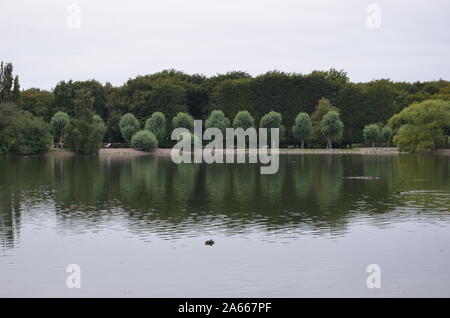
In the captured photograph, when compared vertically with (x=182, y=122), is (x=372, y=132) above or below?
below

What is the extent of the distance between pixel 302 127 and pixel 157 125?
33.7 metres

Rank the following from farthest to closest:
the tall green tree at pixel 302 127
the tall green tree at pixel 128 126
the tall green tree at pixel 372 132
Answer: the tall green tree at pixel 302 127
the tall green tree at pixel 372 132
the tall green tree at pixel 128 126

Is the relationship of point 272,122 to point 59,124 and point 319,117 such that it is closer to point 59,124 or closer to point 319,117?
point 319,117

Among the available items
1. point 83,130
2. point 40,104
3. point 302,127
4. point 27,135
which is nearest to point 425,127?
point 302,127

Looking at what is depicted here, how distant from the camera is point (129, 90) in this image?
16288 centimetres

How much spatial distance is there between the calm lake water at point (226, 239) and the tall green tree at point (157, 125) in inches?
3452

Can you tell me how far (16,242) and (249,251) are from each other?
11777 mm

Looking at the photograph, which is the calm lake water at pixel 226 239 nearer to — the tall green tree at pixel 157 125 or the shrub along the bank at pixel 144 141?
the shrub along the bank at pixel 144 141

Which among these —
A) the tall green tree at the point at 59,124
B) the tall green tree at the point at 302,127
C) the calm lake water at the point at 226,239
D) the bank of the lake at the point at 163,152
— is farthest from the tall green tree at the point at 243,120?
the calm lake water at the point at 226,239

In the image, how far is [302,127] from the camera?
147 metres

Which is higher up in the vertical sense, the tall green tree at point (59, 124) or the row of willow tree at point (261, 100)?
the row of willow tree at point (261, 100)

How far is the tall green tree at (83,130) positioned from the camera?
403 feet
